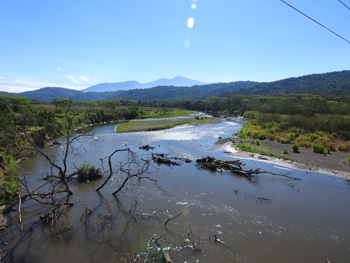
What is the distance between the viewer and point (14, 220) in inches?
470

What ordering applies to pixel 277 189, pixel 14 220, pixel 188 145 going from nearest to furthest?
1. pixel 14 220
2. pixel 277 189
3. pixel 188 145

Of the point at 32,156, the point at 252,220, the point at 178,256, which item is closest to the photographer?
the point at 178,256

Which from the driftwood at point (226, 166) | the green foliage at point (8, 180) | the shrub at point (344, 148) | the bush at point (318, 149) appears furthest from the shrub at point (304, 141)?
the green foliage at point (8, 180)

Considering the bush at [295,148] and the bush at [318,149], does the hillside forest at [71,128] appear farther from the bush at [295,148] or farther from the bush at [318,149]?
the bush at [295,148]

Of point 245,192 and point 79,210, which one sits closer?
point 79,210

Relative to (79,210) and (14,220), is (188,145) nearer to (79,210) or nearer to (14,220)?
(79,210)

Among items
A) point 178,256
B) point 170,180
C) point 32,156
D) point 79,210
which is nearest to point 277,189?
point 170,180

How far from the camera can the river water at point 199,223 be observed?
32.0ft

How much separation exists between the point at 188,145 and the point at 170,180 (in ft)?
52.0

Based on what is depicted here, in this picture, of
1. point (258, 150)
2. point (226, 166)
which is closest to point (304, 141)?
Result: point (258, 150)

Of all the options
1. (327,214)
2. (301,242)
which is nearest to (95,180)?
(301,242)

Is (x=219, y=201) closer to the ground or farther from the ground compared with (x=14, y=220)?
closer to the ground

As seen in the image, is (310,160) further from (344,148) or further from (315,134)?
(315,134)

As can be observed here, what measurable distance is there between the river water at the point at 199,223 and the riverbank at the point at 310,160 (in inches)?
84.3
